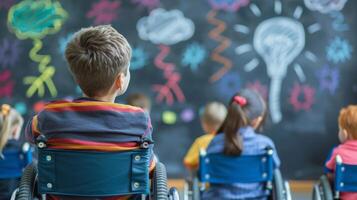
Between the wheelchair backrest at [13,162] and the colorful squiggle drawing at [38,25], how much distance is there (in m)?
1.54

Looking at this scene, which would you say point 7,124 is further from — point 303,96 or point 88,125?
point 303,96

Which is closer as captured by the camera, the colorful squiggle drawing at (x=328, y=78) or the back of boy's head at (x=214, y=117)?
the back of boy's head at (x=214, y=117)

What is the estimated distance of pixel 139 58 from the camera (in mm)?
4445

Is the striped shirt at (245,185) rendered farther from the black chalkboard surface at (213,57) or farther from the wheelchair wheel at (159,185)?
the black chalkboard surface at (213,57)

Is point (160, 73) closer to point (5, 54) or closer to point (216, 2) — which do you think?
point (216, 2)

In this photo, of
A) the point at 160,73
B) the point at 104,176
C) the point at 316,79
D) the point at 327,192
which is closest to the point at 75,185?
the point at 104,176

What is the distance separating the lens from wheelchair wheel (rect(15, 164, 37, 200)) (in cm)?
179

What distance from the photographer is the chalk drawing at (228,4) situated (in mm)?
4387

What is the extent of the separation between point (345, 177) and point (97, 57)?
5.05ft

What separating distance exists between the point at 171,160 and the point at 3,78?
1469 millimetres

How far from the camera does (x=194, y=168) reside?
10.8 ft

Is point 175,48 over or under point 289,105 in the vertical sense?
over

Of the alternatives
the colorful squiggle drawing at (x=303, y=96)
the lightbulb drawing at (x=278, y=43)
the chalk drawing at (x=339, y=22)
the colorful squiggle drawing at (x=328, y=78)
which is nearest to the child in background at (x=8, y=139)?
the lightbulb drawing at (x=278, y=43)

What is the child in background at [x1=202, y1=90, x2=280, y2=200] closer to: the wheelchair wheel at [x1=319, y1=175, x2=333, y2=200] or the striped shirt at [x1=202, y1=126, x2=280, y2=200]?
the striped shirt at [x1=202, y1=126, x2=280, y2=200]
